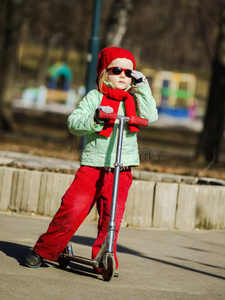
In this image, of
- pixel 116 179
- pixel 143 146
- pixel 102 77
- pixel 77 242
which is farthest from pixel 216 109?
pixel 116 179

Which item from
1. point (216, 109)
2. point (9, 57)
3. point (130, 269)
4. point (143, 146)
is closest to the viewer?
point (130, 269)

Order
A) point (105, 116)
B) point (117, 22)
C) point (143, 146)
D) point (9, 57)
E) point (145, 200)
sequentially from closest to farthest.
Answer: point (105, 116) → point (145, 200) → point (117, 22) → point (143, 146) → point (9, 57)

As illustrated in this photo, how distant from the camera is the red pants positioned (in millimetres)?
4832

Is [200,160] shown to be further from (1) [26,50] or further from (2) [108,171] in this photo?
(1) [26,50]

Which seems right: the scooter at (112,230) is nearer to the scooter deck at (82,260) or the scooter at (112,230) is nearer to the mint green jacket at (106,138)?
the scooter deck at (82,260)

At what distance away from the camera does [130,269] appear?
5297 millimetres

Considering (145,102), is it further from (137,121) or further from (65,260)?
(65,260)

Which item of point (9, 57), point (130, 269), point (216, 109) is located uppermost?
point (9, 57)

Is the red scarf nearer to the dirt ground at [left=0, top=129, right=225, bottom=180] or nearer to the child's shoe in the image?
the child's shoe

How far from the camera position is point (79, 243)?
6.25 metres

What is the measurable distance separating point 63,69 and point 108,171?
4592 centimetres

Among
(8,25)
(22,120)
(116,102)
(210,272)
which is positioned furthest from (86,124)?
(22,120)

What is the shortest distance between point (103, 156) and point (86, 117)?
31cm

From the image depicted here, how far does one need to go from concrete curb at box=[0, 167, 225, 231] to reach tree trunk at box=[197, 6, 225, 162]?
7521mm
